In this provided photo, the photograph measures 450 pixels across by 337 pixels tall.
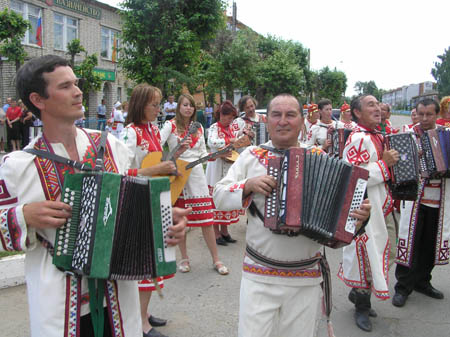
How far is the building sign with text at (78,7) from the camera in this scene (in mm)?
23453

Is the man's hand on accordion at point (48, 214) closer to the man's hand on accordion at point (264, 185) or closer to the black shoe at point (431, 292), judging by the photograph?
the man's hand on accordion at point (264, 185)

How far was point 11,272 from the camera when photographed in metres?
4.43

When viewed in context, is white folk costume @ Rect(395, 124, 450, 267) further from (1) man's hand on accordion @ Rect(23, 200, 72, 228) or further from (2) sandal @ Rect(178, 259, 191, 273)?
(1) man's hand on accordion @ Rect(23, 200, 72, 228)

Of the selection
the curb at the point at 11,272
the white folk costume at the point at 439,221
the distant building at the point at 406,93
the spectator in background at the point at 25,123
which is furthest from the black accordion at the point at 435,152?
the distant building at the point at 406,93

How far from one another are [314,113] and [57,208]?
7326 millimetres

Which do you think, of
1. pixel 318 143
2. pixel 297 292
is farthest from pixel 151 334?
pixel 318 143

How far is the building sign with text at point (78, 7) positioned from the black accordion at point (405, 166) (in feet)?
79.3

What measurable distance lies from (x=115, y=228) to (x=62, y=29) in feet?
84.6

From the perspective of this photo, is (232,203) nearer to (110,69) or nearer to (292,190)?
(292,190)

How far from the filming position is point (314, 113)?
8516 mm

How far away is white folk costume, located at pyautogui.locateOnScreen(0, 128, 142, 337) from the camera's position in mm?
1871

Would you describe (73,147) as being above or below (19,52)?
below

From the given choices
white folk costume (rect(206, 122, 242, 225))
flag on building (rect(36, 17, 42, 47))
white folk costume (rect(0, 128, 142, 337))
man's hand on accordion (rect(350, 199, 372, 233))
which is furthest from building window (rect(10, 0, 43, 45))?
man's hand on accordion (rect(350, 199, 372, 233))

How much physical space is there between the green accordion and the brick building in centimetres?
2079
